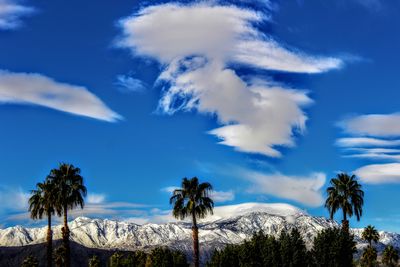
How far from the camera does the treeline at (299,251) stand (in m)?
72.5

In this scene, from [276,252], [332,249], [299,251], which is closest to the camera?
[332,249]

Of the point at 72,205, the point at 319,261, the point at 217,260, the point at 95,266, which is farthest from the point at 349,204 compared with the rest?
the point at 95,266

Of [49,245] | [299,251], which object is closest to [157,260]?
[299,251]

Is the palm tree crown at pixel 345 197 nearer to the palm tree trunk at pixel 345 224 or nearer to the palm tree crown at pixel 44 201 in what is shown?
the palm tree trunk at pixel 345 224

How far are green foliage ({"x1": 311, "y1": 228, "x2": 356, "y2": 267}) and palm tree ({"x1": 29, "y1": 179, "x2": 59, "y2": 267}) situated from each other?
3179cm

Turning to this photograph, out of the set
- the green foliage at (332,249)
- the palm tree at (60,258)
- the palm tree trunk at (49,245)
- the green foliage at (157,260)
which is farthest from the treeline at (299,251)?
the green foliage at (157,260)

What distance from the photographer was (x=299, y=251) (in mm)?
74875

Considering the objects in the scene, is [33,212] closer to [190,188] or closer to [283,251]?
[190,188]

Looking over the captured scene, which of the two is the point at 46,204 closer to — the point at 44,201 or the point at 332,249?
the point at 44,201

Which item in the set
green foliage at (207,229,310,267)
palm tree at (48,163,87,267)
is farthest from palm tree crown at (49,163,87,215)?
green foliage at (207,229,310,267)

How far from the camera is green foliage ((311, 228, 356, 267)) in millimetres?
72000

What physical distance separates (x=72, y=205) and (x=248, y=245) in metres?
26.2

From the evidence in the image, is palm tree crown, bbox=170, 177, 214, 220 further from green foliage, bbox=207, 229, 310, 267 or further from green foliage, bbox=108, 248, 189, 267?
green foliage, bbox=108, 248, 189, 267

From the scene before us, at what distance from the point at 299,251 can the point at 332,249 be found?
4.64 m
